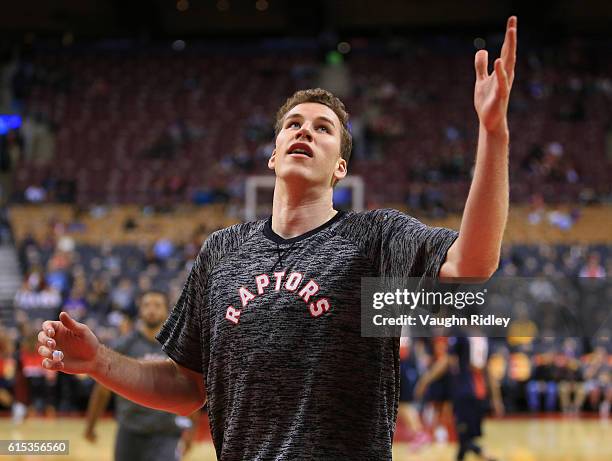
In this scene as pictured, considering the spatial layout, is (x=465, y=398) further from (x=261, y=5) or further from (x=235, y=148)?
(x=261, y=5)

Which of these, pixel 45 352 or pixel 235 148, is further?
pixel 235 148

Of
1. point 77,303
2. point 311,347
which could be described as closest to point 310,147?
point 311,347

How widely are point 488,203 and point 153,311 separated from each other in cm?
424

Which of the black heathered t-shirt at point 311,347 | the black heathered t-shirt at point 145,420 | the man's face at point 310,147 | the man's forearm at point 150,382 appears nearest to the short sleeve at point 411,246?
the black heathered t-shirt at point 311,347

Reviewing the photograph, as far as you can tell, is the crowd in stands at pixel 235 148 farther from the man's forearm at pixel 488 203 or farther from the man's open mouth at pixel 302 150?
the man's forearm at pixel 488 203

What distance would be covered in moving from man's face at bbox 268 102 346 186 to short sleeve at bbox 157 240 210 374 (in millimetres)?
410

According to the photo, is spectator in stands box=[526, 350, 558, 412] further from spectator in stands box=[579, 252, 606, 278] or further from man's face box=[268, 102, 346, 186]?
man's face box=[268, 102, 346, 186]

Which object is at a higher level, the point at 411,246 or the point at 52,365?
the point at 411,246

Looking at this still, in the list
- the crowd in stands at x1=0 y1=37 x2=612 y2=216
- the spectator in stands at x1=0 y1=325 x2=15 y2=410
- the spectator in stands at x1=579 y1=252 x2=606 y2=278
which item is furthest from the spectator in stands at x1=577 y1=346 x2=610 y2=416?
the spectator in stands at x1=0 y1=325 x2=15 y2=410

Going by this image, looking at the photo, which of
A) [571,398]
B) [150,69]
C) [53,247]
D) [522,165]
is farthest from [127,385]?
[150,69]

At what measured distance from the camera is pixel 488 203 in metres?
1.80

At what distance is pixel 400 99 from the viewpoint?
78.4ft

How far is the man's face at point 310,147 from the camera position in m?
2.33

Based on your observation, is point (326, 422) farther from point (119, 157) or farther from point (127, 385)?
point (119, 157)
